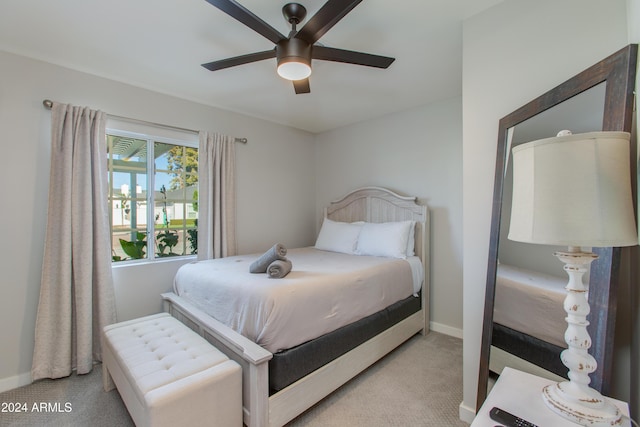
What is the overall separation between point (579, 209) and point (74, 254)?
3.17m

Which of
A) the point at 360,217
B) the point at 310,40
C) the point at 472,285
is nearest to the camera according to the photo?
the point at 310,40

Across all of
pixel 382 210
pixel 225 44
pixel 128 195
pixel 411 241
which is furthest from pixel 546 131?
pixel 128 195

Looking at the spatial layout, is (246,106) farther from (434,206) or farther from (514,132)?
(514,132)

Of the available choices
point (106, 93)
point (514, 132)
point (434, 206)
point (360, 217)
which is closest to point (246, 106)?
point (106, 93)

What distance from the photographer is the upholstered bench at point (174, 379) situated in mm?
1316

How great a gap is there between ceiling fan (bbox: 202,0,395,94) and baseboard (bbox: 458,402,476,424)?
2187 mm

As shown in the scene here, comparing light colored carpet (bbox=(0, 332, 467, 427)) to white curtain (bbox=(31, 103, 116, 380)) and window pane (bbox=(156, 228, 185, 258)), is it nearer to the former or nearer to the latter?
white curtain (bbox=(31, 103, 116, 380))

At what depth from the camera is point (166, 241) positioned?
3086 millimetres

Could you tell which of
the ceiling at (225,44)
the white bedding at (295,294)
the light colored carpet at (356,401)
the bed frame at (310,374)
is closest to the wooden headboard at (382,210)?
the bed frame at (310,374)

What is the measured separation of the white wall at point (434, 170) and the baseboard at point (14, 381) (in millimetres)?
3660

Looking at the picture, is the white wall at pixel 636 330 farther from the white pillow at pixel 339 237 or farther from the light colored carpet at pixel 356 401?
the white pillow at pixel 339 237

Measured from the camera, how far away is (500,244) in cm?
150

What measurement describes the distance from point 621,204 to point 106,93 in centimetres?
348

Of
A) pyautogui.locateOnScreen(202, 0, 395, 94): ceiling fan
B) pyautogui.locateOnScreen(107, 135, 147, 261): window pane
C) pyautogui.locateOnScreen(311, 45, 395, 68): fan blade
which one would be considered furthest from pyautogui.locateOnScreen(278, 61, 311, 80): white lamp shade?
pyautogui.locateOnScreen(107, 135, 147, 261): window pane
